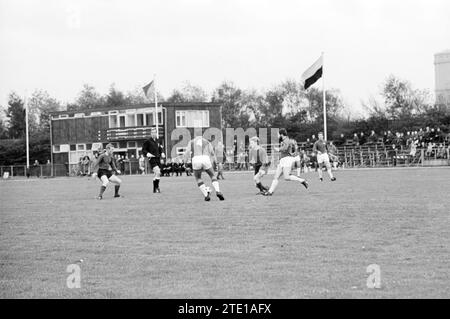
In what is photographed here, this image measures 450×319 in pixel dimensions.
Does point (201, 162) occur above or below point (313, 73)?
below

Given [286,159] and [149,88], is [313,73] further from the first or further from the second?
[286,159]

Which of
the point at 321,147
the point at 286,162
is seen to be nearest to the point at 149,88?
the point at 321,147

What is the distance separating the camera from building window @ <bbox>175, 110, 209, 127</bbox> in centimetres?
7694

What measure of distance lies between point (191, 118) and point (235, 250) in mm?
67537

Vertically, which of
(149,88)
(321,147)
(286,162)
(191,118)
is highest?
(149,88)

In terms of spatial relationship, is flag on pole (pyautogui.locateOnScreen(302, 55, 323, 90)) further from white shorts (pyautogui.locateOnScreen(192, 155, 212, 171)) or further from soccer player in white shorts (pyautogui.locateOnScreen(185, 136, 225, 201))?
white shorts (pyautogui.locateOnScreen(192, 155, 212, 171))

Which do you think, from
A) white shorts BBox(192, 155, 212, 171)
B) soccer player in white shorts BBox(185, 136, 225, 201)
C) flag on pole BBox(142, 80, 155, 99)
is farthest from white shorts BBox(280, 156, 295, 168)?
flag on pole BBox(142, 80, 155, 99)

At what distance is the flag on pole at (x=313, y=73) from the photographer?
48062 millimetres

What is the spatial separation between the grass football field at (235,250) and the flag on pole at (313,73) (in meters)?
30.0

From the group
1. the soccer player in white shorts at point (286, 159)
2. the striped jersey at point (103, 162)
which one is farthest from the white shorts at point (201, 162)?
the striped jersey at point (103, 162)

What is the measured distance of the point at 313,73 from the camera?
158 feet

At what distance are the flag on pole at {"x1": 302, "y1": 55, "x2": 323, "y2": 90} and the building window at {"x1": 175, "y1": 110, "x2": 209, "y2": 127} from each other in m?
28.2
